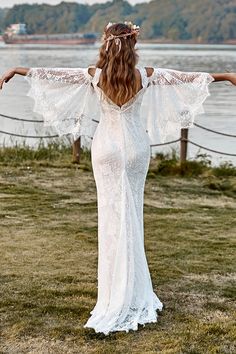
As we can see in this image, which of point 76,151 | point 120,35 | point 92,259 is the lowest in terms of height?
point 76,151

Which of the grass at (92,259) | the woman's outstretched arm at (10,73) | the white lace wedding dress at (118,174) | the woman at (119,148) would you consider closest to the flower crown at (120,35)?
the woman at (119,148)

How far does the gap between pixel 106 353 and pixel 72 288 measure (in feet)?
3.98

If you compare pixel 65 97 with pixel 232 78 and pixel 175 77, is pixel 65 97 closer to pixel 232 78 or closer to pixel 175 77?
pixel 175 77

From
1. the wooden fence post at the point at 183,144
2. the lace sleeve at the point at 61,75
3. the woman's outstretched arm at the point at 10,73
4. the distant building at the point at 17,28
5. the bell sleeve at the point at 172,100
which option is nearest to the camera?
the woman's outstretched arm at the point at 10,73

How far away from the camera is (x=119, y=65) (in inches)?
177

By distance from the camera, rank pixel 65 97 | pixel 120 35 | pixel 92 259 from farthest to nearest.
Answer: pixel 92 259
pixel 65 97
pixel 120 35

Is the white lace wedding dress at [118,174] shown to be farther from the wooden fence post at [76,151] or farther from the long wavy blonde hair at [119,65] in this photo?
the wooden fence post at [76,151]

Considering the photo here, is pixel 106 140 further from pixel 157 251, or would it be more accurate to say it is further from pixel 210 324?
pixel 157 251

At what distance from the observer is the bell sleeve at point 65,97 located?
4.87 meters

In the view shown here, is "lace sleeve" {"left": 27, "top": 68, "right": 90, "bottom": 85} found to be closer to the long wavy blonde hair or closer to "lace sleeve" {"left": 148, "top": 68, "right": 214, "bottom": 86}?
A: the long wavy blonde hair

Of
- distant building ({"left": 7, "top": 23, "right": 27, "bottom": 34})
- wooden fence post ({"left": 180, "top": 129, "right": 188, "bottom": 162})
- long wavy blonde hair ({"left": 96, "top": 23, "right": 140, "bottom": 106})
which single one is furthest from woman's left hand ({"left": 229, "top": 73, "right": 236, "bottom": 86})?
distant building ({"left": 7, "top": 23, "right": 27, "bottom": 34})

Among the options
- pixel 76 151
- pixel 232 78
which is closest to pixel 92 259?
pixel 232 78

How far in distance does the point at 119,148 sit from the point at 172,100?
2.02 ft

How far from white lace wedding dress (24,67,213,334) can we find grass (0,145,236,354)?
0.56ft
